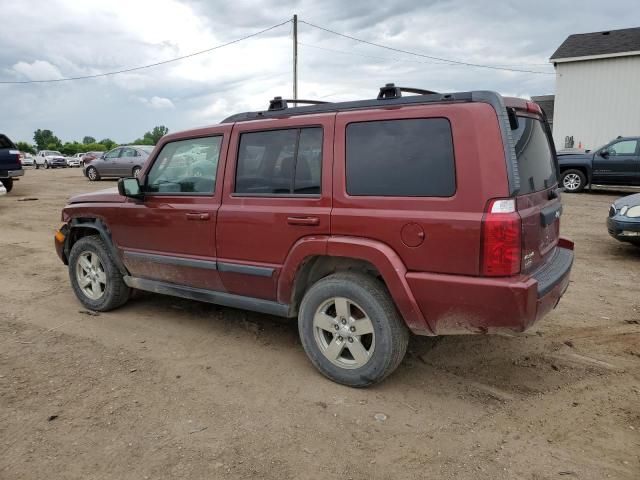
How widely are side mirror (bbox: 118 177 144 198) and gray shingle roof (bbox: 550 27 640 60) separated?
24.1 m

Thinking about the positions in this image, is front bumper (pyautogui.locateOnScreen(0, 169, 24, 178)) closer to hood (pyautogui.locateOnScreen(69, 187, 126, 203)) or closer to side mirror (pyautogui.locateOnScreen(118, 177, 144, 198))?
hood (pyautogui.locateOnScreen(69, 187, 126, 203))

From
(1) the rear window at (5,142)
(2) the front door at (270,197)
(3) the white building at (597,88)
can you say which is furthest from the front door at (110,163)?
(3) the white building at (597,88)

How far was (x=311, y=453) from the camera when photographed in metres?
2.68

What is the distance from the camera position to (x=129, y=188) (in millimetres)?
4305

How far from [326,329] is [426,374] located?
81 cm

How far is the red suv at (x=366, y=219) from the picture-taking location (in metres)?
2.82

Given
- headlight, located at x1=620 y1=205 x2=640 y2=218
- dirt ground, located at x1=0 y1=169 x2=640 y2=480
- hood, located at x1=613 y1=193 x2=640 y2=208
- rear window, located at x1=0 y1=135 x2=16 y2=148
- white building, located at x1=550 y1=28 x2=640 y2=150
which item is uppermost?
white building, located at x1=550 y1=28 x2=640 y2=150

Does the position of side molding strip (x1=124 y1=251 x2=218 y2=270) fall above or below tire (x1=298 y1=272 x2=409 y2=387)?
above

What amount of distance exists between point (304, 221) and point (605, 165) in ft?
43.8

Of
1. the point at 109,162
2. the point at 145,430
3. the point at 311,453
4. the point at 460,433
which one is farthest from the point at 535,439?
the point at 109,162

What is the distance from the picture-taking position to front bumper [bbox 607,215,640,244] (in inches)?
264

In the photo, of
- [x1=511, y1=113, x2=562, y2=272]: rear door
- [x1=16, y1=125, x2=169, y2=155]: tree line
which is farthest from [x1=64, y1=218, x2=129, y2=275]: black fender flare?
[x1=16, y1=125, x2=169, y2=155]: tree line

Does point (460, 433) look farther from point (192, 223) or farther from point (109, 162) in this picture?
point (109, 162)

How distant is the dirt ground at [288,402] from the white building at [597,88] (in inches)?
832
